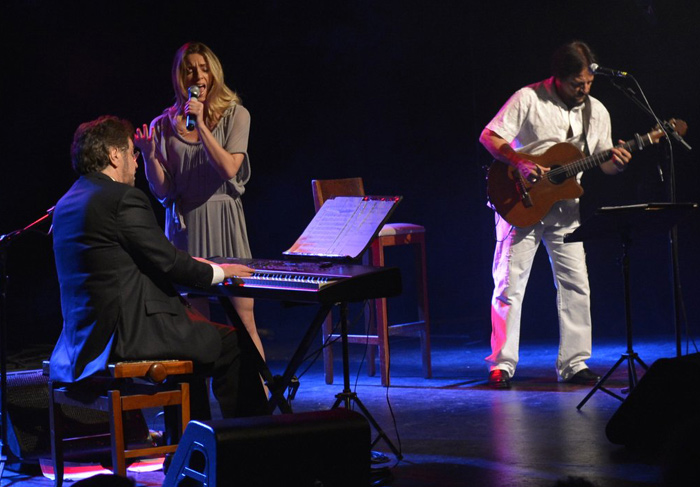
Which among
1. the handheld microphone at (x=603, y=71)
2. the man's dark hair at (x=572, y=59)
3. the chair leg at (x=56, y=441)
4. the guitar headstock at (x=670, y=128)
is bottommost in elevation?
the chair leg at (x=56, y=441)

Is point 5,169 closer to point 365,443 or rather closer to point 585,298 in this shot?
point 585,298

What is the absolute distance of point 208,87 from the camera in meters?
4.88

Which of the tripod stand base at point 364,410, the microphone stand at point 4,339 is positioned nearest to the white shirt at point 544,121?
the tripod stand base at point 364,410

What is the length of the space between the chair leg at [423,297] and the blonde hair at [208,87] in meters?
1.67

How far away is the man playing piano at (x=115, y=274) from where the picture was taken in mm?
3670

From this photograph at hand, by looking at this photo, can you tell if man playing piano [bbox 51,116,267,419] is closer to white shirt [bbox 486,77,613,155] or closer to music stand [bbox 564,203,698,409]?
music stand [bbox 564,203,698,409]

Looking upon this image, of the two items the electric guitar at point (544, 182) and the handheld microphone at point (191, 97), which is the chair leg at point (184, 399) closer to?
the handheld microphone at point (191, 97)

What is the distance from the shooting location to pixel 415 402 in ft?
17.6

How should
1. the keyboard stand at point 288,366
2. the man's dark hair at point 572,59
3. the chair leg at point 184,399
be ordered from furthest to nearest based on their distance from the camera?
the man's dark hair at point 572,59 < the keyboard stand at point 288,366 < the chair leg at point 184,399

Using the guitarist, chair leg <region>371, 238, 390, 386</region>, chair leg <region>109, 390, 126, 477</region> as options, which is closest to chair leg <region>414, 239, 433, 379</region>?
chair leg <region>371, 238, 390, 386</region>

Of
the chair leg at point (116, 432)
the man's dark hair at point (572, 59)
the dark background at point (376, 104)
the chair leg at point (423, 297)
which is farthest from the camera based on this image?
the dark background at point (376, 104)

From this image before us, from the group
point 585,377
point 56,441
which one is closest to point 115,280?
point 56,441

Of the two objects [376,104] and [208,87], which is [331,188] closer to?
[208,87]

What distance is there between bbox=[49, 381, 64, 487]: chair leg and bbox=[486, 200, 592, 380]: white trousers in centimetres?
277
